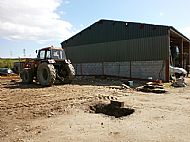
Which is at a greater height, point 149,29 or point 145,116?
point 149,29

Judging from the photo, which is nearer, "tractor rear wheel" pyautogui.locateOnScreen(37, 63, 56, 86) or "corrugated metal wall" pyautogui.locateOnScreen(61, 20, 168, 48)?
"tractor rear wheel" pyautogui.locateOnScreen(37, 63, 56, 86)

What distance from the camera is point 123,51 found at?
27.8m

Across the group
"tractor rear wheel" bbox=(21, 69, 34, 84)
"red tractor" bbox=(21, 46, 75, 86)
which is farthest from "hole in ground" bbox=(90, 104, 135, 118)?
"tractor rear wheel" bbox=(21, 69, 34, 84)

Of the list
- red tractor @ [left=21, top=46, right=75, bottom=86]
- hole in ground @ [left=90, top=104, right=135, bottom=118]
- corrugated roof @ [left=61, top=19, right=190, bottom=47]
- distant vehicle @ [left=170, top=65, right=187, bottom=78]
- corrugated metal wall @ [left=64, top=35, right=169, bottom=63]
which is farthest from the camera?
distant vehicle @ [left=170, top=65, right=187, bottom=78]

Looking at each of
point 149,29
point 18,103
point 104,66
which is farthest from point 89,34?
point 18,103

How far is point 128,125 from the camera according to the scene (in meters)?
8.38

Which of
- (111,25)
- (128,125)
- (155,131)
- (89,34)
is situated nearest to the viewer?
(155,131)

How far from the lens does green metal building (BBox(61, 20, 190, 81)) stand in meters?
24.4

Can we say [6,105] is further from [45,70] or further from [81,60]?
[81,60]

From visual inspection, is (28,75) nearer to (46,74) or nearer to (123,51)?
(46,74)

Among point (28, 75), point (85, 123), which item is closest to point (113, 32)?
point (28, 75)

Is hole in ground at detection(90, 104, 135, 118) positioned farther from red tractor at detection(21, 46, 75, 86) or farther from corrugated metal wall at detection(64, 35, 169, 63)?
corrugated metal wall at detection(64, 35, 169, 63)

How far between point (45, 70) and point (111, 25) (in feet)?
38.8

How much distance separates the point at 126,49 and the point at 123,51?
1.30ft
